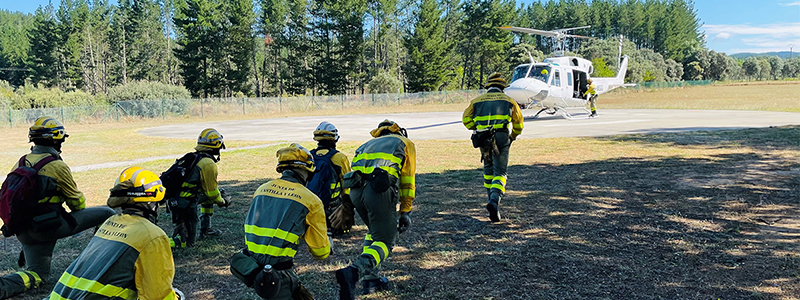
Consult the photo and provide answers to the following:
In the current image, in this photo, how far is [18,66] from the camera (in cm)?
8969

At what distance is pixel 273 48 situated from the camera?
227 feet

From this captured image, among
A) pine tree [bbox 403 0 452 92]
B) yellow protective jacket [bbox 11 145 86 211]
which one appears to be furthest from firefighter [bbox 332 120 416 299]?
pine tree [bbox 403 0 452 92]

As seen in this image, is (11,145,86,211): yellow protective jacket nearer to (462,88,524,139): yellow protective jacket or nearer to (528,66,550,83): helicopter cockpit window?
(462,88,524,139): yellow protective jacket

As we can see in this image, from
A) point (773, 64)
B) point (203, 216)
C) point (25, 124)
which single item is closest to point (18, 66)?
point (25, 124)

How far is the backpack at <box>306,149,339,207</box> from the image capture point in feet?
20.0

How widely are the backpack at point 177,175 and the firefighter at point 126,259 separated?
317cm

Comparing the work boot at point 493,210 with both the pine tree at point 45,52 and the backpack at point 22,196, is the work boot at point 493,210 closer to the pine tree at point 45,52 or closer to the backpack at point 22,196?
the backpack at point 22,196

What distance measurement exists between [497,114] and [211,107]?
39.2 m

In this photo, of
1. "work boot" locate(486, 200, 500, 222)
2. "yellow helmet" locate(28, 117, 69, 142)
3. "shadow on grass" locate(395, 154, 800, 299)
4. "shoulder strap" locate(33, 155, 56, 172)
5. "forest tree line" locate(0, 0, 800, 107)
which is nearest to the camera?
"shadow on grass" locate(395, 154, 800, 299)

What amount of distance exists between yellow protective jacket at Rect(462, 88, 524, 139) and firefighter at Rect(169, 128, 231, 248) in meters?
3.59

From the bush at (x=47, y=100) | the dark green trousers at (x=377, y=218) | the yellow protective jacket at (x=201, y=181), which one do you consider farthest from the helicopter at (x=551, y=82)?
the bush at (x=47, y=100)

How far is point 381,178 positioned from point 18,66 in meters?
109

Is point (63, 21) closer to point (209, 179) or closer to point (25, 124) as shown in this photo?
point (25, 124)

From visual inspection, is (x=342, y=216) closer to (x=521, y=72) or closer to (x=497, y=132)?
(x=497, y=132)
